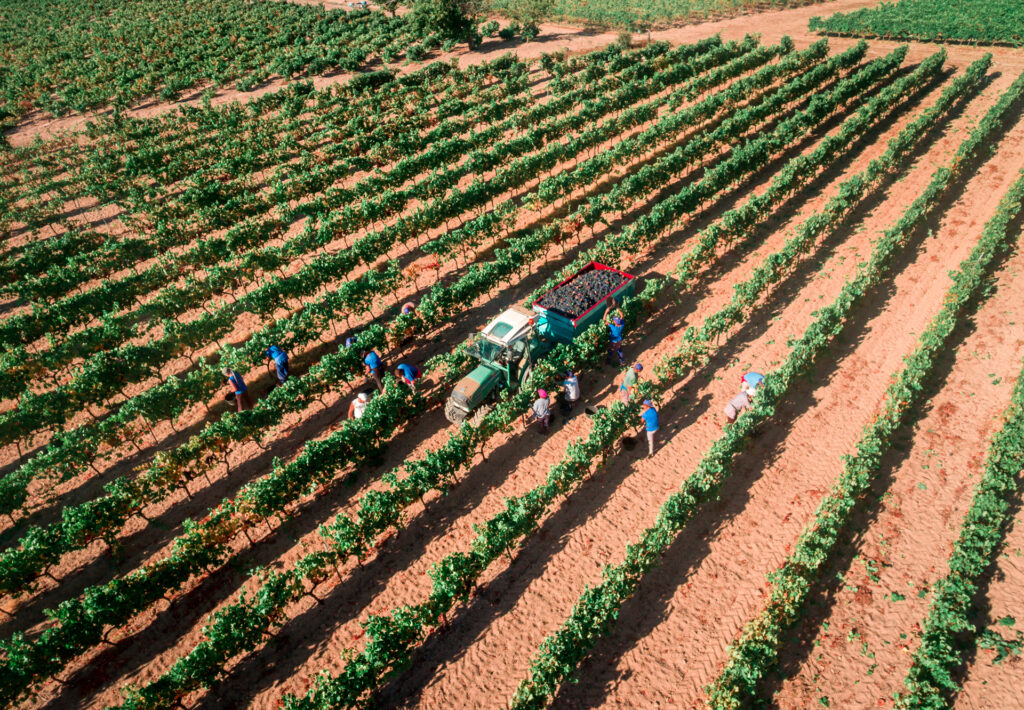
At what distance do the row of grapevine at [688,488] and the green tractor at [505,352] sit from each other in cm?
326

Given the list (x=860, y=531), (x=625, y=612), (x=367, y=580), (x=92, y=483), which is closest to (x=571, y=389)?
(x=625, y=612)

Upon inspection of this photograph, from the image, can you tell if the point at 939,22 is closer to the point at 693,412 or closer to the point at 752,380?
the point at 752,380

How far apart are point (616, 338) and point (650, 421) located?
377cm

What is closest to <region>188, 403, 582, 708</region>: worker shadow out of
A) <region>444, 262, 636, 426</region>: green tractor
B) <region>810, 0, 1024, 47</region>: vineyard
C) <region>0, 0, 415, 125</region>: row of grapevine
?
<region>444, 262, 636, 426</region>: green tractor

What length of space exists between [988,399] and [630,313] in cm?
985

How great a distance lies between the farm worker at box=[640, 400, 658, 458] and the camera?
14375 mm

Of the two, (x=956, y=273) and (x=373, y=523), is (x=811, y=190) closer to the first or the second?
(x=956, y=273)

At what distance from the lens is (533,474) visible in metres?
14.9

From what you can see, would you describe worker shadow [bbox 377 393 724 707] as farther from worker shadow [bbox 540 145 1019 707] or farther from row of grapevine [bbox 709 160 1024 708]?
row of grapevine [bbox 709 160 1024 708]

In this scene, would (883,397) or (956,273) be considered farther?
(956,273)

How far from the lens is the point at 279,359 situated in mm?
17266

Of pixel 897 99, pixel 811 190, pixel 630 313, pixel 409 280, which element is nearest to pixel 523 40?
pixel 897 99

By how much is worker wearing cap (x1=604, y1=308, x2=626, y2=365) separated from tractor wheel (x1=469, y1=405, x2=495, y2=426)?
4.39 meters

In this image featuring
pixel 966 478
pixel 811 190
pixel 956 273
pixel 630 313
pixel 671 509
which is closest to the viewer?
pixel 671 509
